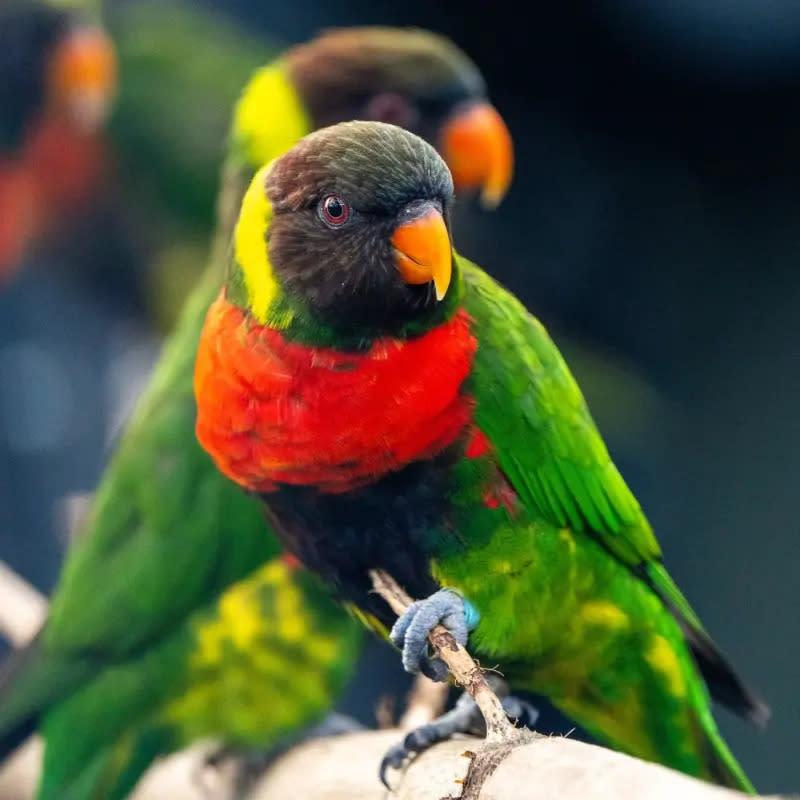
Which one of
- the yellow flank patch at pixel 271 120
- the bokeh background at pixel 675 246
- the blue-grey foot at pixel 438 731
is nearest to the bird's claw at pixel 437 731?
the blue-grey foot at pixel 438 731

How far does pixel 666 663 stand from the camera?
129cm

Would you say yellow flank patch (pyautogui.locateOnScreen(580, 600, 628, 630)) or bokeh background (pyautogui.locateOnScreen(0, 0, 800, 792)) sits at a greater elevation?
bokeh background (pyautogui.locateOnScreen(0, 0, 800, 792))

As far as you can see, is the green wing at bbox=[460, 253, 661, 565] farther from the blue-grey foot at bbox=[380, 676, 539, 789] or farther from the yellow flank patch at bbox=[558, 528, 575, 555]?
the blue-grey foot at bbox=[380, 676, 539, 789]

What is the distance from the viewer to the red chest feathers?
113 cm

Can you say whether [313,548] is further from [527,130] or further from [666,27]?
[666,27]

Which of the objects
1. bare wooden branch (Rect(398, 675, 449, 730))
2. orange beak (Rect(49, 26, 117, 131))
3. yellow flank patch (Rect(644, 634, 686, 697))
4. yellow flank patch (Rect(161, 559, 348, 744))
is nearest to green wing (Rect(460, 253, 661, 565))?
yellow flank patch (Rect(644, 634, 686, 697))

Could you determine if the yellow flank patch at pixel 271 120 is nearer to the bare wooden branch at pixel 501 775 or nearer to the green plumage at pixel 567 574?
the green plumage at pixel 567 574

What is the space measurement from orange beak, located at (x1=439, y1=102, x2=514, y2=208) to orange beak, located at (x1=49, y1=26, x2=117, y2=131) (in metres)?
1.40

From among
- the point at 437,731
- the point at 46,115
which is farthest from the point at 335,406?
the point at 46,115

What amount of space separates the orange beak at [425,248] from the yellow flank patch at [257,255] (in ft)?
0.59

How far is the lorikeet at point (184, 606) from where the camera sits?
5.42ft

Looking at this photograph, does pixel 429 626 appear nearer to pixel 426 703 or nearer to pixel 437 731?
pixel 437 731

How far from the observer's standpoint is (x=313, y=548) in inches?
48.6

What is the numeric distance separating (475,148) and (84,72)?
1.46m
